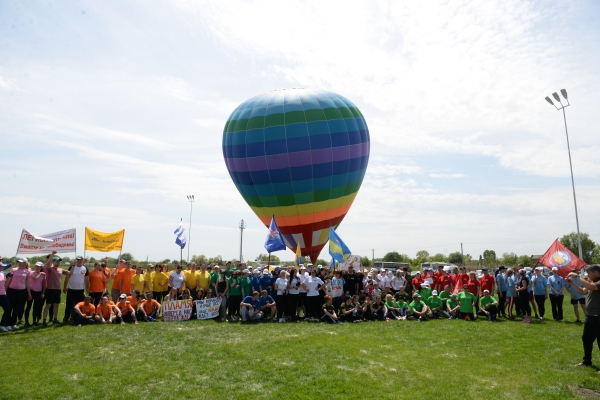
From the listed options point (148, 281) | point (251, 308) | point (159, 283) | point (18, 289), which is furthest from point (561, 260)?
point (18, 289)

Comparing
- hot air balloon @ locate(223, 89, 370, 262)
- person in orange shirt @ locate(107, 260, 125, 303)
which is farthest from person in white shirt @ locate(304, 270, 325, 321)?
hot air balloon @ locate(223, 89, 370, 262)

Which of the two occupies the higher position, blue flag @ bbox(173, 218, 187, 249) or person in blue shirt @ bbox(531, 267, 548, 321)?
blue flag @ bbox(173, 218, 187, 249)

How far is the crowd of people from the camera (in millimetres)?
12320

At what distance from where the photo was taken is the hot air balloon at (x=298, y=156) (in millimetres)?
22000

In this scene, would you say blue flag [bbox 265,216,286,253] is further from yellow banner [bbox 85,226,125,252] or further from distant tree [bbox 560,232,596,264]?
distant tree [bbox 560,232,596,264]

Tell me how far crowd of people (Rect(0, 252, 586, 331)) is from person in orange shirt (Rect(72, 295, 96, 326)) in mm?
26

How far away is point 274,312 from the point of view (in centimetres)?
1347

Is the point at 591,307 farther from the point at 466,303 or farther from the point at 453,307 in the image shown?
the point at 453,307

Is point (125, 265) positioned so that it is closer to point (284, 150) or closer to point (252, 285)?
point (252, 285)

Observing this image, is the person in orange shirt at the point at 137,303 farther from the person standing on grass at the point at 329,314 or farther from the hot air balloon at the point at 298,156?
the hot air balloon at the point at 298,156

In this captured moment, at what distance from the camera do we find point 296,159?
21906 mm

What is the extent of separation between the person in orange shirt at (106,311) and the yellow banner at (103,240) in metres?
5.84

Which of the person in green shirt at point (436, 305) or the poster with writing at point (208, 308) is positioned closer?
the poster with writing at point (208, 308)

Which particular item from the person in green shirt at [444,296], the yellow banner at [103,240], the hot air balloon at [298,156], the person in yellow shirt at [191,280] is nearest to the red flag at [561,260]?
the person in green shirt at [444,296]
